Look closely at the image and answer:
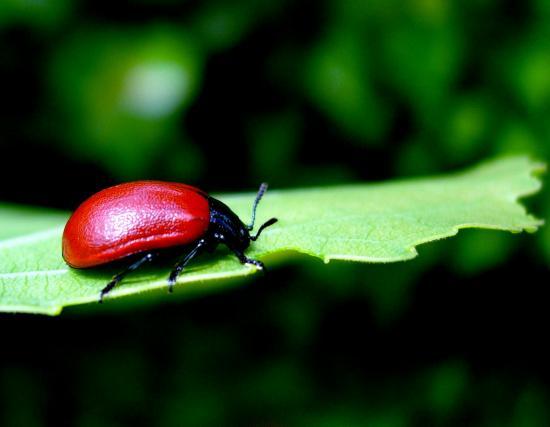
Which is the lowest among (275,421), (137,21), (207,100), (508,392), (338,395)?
(275,421)

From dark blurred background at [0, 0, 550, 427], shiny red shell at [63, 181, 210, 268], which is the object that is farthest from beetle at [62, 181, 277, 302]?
dark blurred background at [0, 0, 550, 427]

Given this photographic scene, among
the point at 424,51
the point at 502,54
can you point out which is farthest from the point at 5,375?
the point at 502,54

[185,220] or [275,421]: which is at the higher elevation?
[185,220]

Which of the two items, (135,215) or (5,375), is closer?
(135,215)

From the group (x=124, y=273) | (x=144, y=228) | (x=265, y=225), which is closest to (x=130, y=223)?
(x=144, y=228)

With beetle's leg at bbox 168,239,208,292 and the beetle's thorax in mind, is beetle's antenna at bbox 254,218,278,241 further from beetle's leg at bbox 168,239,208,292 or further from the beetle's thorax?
beetle's leg at bbox 168,239,208,292

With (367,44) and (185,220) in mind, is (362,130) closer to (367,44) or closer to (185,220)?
(367,44)
